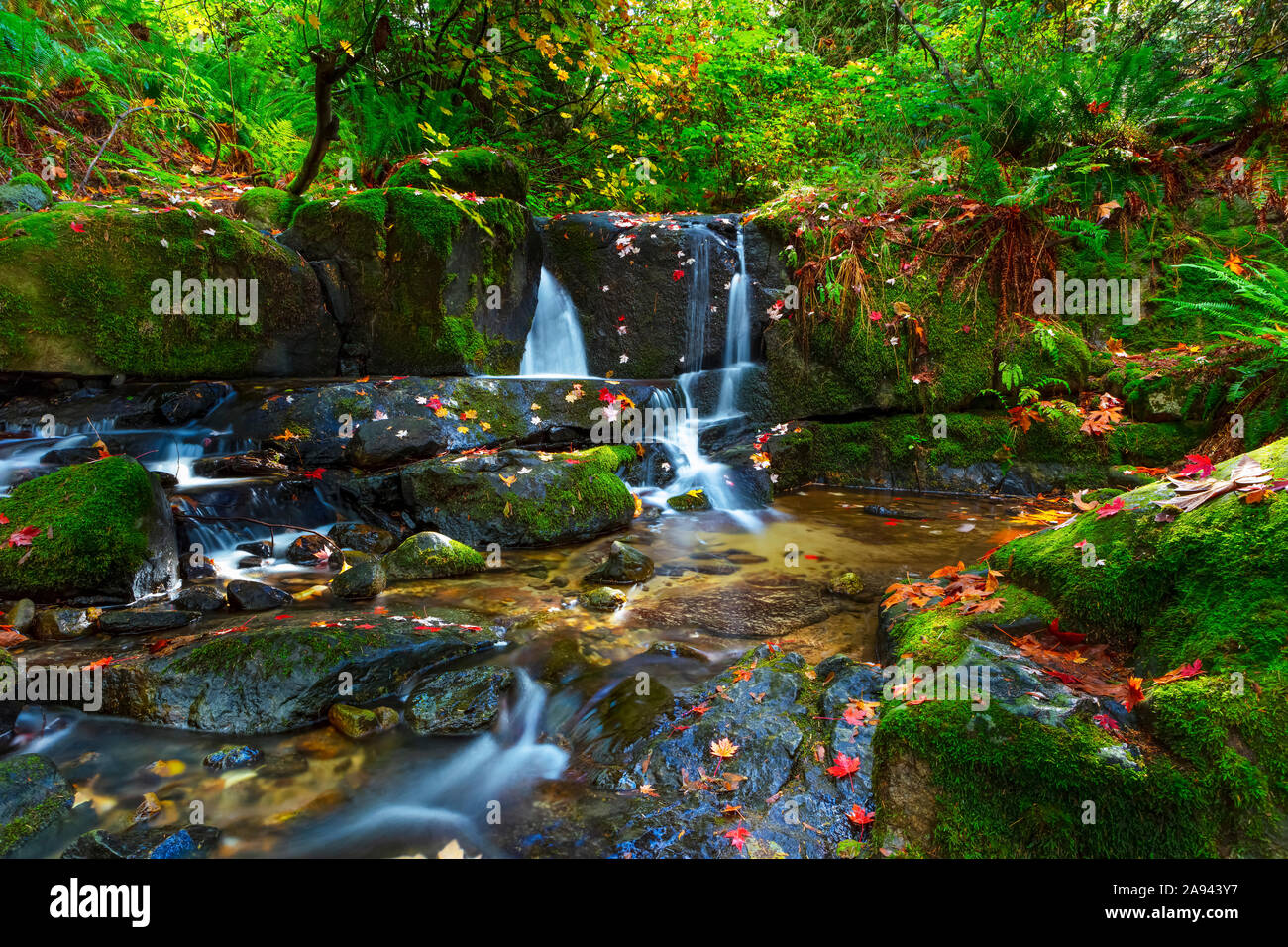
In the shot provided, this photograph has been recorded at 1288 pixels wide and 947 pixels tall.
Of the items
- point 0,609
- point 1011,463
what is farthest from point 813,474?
point 0,609

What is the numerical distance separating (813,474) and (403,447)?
532 centimetres

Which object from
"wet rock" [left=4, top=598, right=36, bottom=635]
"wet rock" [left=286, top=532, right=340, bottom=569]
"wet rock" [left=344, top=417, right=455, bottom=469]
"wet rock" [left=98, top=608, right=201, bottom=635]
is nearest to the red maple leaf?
"wet rock" [left=4, top=598, right=36, bottom=635]

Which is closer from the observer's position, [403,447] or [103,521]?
[103,521]

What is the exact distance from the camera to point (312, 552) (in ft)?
16.7

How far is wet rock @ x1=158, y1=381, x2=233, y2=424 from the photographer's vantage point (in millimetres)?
6066

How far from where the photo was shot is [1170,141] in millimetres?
7426

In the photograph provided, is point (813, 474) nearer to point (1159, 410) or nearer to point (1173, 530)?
point (1159, 410)

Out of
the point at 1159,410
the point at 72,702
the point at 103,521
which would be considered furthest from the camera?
the point at 1159,410

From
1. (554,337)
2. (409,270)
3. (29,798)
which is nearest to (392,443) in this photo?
(409,270)

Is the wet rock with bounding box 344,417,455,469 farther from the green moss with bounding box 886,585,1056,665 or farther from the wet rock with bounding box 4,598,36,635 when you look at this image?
the green moss with bounding box 886,585,1056,665

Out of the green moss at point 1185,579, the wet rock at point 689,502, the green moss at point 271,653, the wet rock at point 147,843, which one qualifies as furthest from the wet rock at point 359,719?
the wet rock at point 689,502

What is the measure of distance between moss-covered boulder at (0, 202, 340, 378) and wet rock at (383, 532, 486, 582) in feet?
11.9

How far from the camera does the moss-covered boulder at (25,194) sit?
270 inches

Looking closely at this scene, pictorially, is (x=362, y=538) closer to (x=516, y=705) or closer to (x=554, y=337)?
(x=516, y=705)
